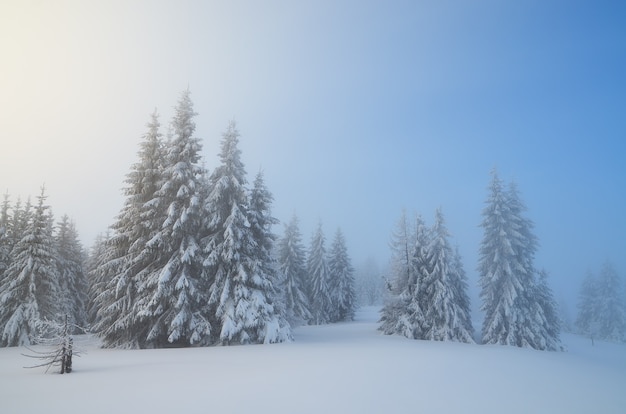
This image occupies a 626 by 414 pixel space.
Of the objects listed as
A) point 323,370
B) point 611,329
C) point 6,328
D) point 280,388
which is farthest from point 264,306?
point 611,329

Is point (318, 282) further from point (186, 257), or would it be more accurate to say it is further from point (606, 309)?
point (606, 309)

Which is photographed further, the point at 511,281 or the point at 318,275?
the point at 318,275

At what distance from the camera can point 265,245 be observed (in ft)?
82.0

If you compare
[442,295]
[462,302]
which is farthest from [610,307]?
[442,295]

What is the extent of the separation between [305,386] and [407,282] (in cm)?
2587

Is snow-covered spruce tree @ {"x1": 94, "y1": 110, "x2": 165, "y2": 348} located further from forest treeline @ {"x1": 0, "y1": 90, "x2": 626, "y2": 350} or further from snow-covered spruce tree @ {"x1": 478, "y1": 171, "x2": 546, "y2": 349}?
snow-covered spruce tree @ {"x1": 478, "y1": 171, "x2": 546, "y2": 349}

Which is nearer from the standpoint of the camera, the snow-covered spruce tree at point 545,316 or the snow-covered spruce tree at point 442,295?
the snow-covered spruce tree at point 545,316

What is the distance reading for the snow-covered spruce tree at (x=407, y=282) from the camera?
3100 cm

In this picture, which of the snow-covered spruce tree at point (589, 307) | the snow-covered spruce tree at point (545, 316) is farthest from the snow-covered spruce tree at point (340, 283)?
the snow-covered spruce tree at point (589, 307)

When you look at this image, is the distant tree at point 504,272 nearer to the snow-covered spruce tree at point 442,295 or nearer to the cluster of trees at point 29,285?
the snow-covered spruce tree at point 442,295

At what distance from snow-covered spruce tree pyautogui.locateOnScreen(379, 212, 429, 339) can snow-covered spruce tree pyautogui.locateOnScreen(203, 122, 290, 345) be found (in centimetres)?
1384

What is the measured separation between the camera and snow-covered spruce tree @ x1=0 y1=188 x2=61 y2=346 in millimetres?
24109

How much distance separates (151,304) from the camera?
19.8 metres

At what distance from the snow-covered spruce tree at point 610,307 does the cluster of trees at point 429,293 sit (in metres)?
31.9
